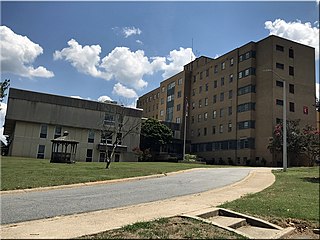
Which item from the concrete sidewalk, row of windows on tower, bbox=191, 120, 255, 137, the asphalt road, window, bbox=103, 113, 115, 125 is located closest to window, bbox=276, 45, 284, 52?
row of windows on tower, bbox=191, 120, 255, 137

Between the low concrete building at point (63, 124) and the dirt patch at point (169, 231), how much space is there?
35.2 m

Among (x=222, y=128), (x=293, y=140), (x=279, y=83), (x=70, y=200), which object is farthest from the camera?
(x=222, y=128)

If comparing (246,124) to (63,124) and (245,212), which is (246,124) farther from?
(245,212)

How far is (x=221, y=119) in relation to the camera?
5912cm

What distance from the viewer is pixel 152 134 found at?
5644 cm

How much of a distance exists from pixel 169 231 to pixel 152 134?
50.1 metres

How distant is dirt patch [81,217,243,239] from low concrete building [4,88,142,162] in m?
35.2

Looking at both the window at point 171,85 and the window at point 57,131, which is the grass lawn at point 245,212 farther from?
the window at point 171,85

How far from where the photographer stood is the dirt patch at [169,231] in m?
6.02

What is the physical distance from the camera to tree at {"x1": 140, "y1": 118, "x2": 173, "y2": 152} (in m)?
56.6

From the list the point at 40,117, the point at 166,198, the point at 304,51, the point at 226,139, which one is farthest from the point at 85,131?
the point at 166,198

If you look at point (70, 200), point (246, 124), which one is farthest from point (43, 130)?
point (70, 200)

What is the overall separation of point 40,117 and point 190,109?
1255 inches

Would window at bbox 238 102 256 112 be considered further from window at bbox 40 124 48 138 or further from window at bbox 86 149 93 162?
window at bbox 40 124 48 138
